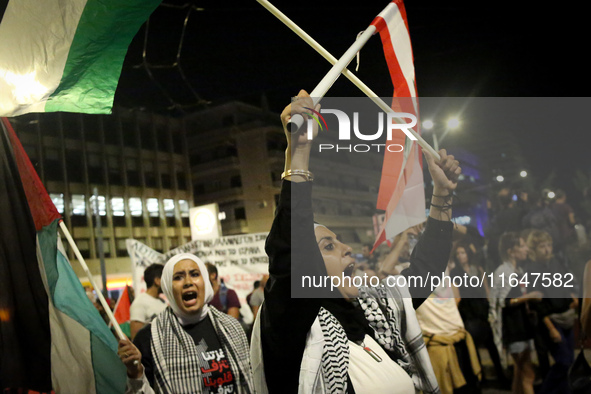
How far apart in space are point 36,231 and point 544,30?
390 cm

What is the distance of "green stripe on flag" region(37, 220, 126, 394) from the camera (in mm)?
2549

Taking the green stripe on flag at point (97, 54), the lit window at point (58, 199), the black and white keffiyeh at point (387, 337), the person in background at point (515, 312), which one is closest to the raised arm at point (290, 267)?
the black and white keffiyeh at point (387, 337)

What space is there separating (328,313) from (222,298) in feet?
12.1

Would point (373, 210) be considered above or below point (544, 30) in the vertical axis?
below

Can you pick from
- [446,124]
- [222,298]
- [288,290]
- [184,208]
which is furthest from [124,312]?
[288,290]

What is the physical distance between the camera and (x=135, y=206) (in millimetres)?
5027

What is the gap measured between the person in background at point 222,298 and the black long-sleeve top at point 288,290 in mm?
3410

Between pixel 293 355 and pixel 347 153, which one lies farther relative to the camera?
pixel 347 153

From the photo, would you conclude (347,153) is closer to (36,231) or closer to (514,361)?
(36,231)

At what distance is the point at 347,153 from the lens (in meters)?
2.40

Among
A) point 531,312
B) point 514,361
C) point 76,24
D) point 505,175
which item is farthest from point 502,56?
point 76,24

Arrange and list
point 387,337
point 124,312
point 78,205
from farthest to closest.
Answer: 1. point 124,312
2. point 78,205
3. point 387,337

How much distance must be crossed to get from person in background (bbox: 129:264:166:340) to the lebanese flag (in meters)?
2.72

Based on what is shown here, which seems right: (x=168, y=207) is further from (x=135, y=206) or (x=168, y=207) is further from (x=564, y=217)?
(x=564, y=217)
